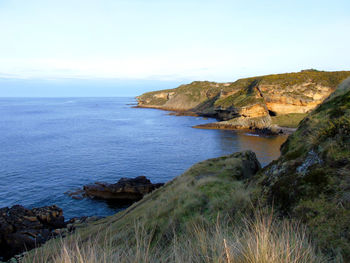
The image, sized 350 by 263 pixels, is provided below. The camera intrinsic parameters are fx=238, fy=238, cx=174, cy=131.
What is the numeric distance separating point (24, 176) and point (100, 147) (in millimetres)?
18387

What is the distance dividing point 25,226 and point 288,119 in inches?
2883

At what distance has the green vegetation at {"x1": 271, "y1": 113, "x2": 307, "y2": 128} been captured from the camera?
231ft

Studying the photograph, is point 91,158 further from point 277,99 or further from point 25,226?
point 277,99

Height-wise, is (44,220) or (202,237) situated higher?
(202,237)

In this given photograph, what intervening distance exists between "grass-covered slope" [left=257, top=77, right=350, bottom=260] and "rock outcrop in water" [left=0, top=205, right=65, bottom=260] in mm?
14766

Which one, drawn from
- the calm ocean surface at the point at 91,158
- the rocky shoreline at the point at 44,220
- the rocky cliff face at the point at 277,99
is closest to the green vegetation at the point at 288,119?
the rocky cliff face at the point at 277,99

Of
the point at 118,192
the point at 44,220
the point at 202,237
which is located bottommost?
the point at 44,220

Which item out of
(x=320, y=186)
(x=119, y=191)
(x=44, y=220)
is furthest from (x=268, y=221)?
(x=119, y=191)

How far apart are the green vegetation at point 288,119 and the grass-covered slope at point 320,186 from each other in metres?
69.0

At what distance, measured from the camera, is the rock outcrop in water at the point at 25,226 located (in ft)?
54.5

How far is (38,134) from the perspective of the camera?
202ft

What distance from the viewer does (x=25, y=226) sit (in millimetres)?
18984

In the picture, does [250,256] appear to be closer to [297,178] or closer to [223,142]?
[297,178]

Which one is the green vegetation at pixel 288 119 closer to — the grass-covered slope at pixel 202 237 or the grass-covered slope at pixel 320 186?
the grass-covered slope at pixel 202 237
